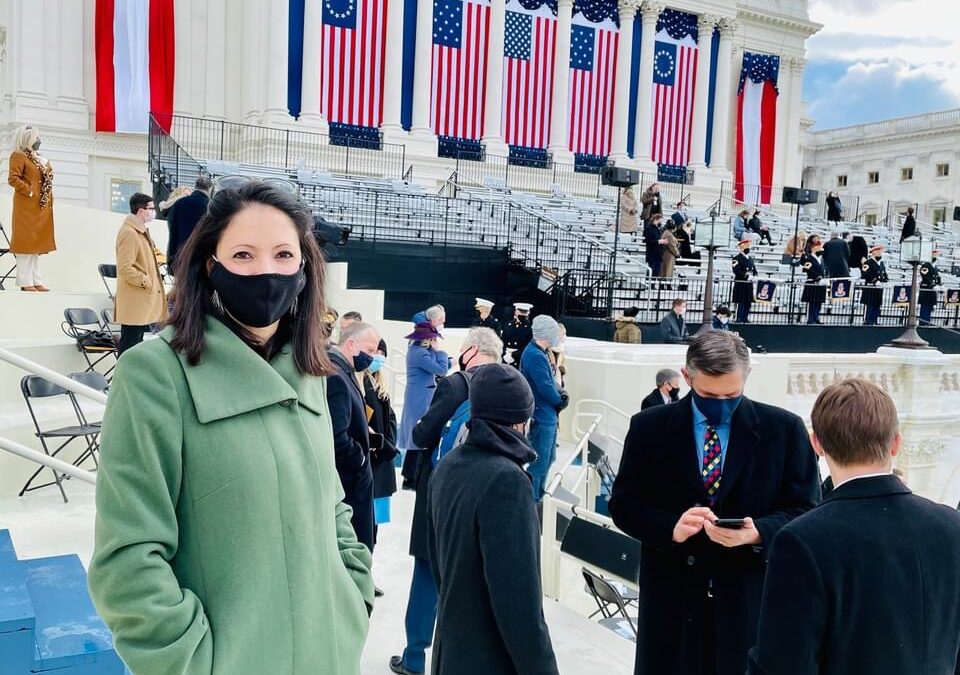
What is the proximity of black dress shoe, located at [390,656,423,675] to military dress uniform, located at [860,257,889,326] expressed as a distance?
1828cm

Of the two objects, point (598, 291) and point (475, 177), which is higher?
point (475, 177)

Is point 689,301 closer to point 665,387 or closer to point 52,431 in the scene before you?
point 665,387

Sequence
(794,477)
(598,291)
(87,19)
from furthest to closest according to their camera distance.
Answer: (87,19), (598,291), (794,477)

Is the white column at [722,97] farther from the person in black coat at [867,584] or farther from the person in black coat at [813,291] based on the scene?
the person in black coat at [867,584]

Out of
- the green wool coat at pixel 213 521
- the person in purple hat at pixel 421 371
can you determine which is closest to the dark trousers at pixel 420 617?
the green wool coat at pixel 213 521

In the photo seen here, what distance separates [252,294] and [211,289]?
108 mm

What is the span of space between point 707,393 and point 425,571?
2.00 meters

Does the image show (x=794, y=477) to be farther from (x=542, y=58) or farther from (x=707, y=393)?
(x=542, y=58)

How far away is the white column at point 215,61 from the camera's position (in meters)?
28.9

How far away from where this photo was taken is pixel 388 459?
546 cm

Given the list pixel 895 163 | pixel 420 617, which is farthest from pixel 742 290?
pixel 895 163

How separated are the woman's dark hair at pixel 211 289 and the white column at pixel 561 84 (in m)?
33.5

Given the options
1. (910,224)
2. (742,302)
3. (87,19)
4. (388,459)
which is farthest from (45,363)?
(910,224)

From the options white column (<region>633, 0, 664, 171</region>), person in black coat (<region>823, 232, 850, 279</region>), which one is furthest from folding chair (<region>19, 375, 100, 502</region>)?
white column (<region>633, 0, 664, 171</region>)
